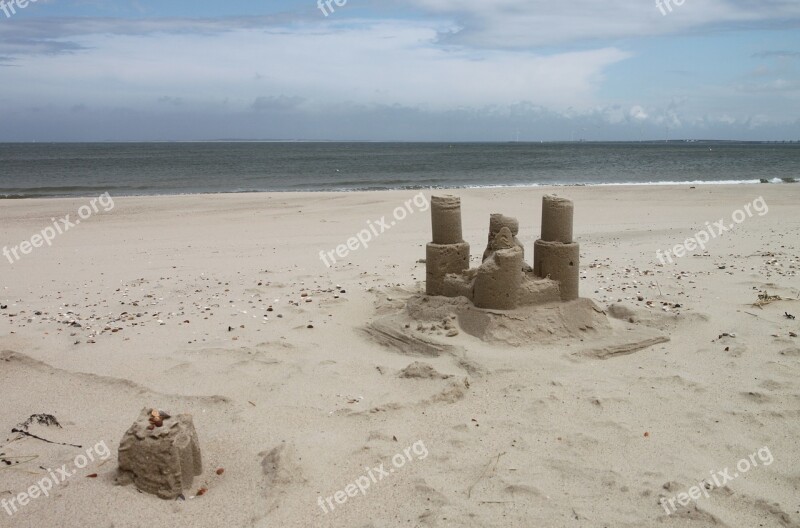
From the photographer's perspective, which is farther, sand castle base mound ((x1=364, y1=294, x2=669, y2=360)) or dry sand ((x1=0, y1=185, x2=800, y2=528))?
sand castle base mound ((x1=364, y1=294, x2=669, y2=360))

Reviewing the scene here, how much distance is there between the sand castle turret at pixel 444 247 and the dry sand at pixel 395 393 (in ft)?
2.05

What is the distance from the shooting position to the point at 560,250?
7156 mm

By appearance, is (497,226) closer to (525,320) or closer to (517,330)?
(525,320)

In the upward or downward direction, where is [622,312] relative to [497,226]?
downward

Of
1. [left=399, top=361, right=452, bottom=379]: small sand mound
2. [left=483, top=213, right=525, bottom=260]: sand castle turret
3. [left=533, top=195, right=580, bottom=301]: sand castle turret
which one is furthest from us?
[left=483, top=213, right=525, bottom=260]: sand castle turret

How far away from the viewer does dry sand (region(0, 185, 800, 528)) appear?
434 cm

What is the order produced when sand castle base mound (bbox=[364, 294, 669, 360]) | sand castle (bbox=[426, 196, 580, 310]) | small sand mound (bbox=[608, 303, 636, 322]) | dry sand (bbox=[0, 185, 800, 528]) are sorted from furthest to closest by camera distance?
1. small sand mound (bbox=[608, 303, 636, 322])
2. sand castle (bbox=[426, 196, 580, 310])
3. sand castle base mound (bbox=[364, 294, 669, 360])
4. dry sand (bbox=[0, 185, 800, 528])

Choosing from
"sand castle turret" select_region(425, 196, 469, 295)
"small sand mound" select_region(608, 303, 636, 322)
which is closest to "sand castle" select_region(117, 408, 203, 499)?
"sand castle turret" select_region(425, 196, 469, 295)

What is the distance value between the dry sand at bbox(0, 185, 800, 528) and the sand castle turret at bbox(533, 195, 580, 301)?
577 mm

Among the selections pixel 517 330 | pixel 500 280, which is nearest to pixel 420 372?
pixel 517 330

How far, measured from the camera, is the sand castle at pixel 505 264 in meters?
6.93

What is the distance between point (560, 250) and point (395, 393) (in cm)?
253

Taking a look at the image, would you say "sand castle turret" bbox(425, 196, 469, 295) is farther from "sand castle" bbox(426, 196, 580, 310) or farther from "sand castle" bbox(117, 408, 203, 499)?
"sand castle" bbox(117, 408, 203, 499)

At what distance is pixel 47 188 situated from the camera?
96.1 ft
